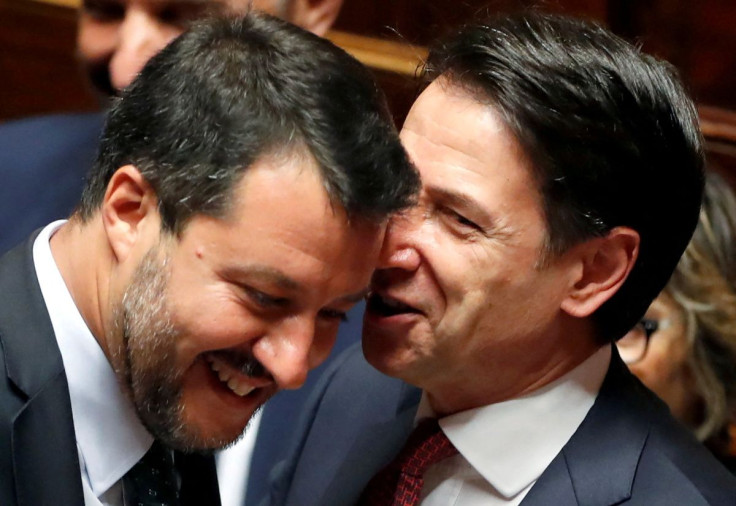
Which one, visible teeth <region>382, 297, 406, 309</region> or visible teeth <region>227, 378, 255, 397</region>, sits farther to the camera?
visible teeth <region>382, 297, 406, 309</region>

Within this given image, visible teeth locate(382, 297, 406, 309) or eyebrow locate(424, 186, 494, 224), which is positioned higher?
eyebrow locate(424, 186, 494, 224)

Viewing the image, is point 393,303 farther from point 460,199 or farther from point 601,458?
point 601,458

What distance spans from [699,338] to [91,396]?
1578 mm

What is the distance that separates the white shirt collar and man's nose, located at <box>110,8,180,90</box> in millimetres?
785

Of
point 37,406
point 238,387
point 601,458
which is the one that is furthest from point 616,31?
point 37,406

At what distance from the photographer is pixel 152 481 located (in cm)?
168

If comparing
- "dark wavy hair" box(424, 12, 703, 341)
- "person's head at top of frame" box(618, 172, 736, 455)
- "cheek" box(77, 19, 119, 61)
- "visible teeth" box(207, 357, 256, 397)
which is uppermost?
"dark wavy hair" box(424, 12, 703, 341)

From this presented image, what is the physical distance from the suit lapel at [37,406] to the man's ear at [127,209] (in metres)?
0.16

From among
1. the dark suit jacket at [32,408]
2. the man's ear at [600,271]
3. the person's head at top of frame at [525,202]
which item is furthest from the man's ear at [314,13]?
the dark suit jacket at [32,408]

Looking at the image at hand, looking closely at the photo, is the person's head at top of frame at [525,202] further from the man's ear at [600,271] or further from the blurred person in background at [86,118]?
the blurred person in background at [86,118]

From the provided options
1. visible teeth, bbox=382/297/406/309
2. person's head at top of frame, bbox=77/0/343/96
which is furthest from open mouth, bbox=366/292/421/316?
person's head at top of frame, bbox=77/0/343/96

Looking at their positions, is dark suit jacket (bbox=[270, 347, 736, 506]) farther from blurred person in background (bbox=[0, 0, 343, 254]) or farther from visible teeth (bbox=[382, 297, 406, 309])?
blurred person in background (bbox=[0, 0, 343, 254])

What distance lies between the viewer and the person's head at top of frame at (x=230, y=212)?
1.46 meters

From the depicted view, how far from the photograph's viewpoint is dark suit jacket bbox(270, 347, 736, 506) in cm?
176
